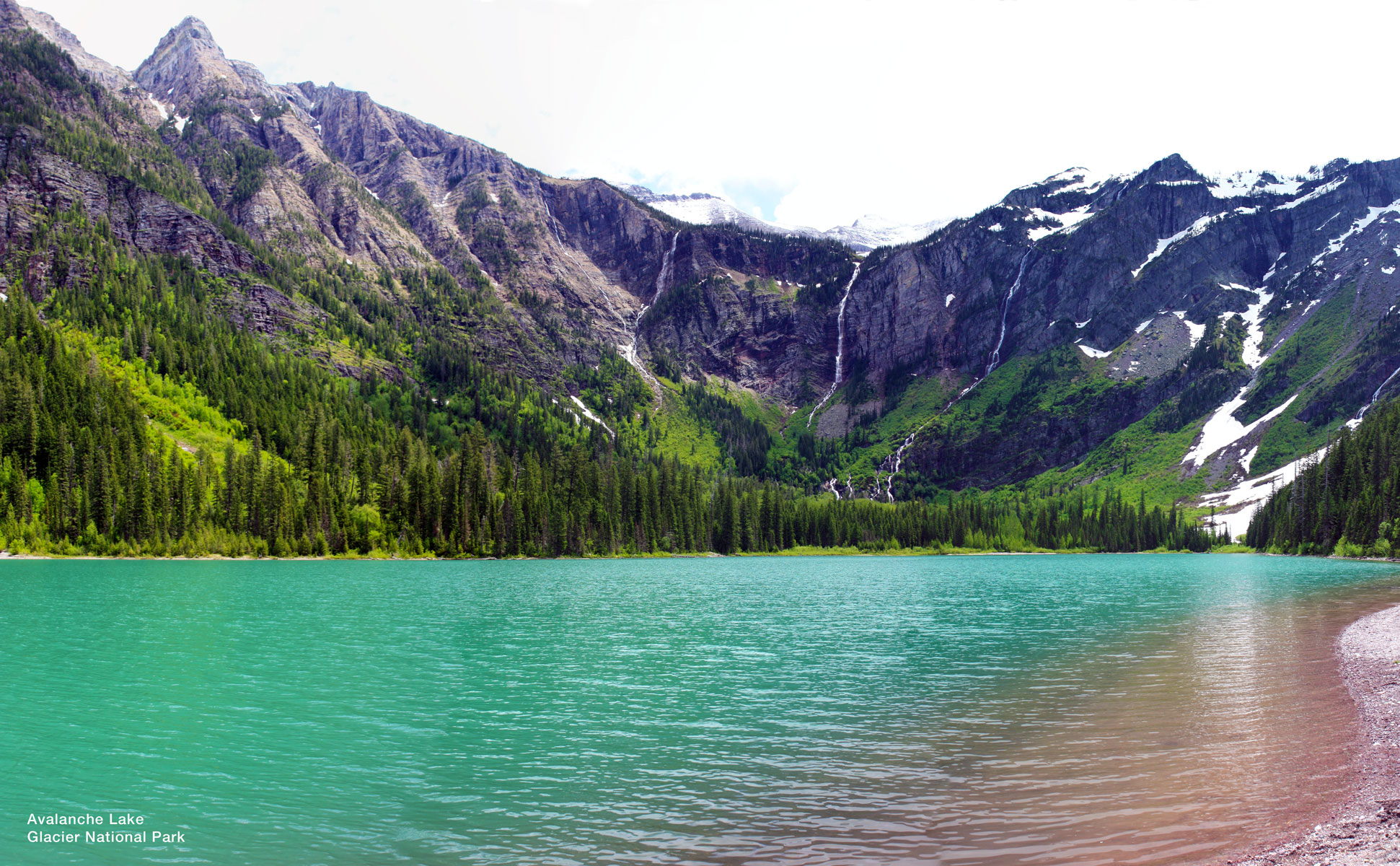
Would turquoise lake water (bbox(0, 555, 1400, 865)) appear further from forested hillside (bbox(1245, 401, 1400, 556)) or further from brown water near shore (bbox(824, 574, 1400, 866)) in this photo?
forested hillside (bbox(1245, 401, 1400, 556))

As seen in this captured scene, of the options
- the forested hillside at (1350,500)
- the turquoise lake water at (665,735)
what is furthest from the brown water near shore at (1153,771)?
the forested hillside at (1350,500)

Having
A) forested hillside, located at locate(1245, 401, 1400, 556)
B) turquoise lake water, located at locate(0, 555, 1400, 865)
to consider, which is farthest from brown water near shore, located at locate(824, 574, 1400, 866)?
forested hillside, located at locate(1245, 401, 1400, 556)

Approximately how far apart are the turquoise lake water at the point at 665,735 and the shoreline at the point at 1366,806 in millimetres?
623

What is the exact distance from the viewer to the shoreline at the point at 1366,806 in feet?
45.1

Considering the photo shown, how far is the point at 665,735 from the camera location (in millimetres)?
24750

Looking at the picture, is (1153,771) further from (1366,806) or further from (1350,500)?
(1350,500)

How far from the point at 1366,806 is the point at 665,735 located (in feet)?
60.4

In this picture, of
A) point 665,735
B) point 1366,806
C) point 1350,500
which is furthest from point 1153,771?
point 1350,500

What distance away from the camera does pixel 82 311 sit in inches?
7205

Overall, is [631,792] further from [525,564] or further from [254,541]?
[254,541]

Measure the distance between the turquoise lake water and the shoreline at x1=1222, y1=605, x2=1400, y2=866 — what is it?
623 millimetres

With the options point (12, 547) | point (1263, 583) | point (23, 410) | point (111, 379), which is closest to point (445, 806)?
point (1263, 583)

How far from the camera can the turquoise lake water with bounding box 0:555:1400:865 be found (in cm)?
1614

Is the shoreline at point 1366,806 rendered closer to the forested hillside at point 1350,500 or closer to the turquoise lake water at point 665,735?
the turquoise lake water at point 665,735
